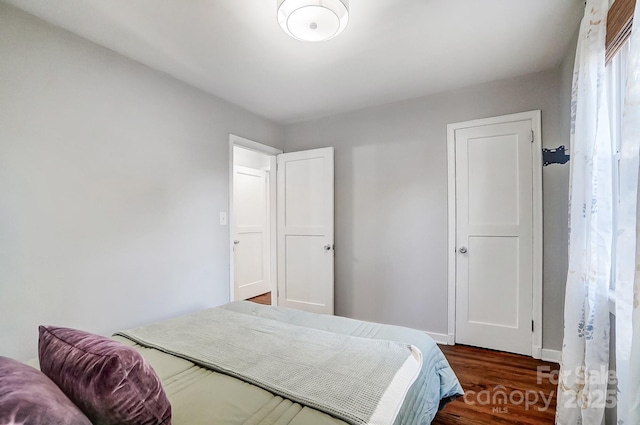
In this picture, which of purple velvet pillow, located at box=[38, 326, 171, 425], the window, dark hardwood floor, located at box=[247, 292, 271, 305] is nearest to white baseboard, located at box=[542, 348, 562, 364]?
the window

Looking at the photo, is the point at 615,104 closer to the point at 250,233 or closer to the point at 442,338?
the point at 442,338

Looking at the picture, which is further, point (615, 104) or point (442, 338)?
point (442, 338)

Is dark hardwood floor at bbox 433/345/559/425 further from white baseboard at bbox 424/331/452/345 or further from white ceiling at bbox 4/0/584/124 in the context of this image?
white ceiling at bbox 4/0/584/124

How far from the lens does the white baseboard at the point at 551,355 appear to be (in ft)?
7.88

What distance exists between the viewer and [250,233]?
4855mm

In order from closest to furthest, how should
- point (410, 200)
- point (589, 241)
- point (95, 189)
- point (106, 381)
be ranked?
point (106, 381) < point (589, 241) < point (95, 189) < point (410, 200)

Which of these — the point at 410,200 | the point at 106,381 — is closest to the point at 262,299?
the point at 410,200

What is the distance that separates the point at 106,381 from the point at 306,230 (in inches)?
109

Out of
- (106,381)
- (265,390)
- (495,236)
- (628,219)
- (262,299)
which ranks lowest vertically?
(262,299)

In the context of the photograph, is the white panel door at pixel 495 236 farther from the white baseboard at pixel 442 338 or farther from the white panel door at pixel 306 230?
the white panel door at pixel 306 230

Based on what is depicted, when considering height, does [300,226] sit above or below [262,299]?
above

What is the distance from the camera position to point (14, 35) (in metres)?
1.65

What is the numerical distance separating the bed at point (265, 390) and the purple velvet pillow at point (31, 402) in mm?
378

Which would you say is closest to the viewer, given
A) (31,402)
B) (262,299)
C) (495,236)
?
(31,402)
